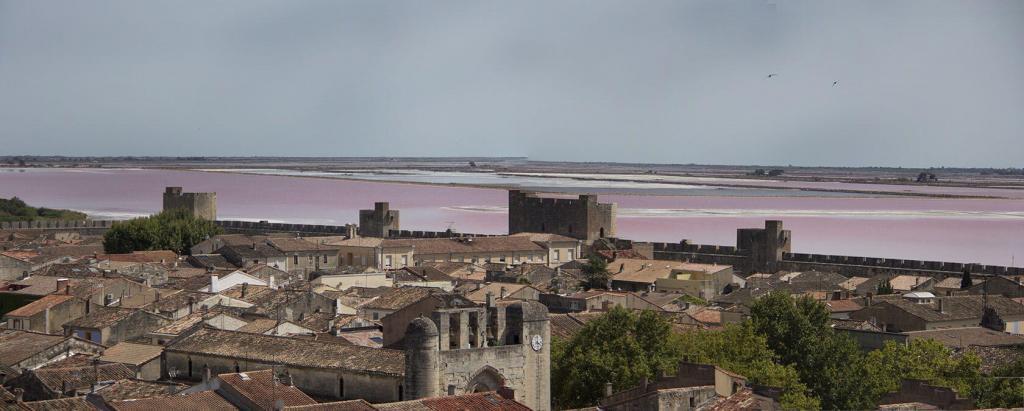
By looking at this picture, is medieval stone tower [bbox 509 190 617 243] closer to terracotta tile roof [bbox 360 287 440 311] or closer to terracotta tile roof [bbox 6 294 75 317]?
terracotta tile roof [bbox 360 287 440 311]

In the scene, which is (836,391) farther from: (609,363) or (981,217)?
(981,217)

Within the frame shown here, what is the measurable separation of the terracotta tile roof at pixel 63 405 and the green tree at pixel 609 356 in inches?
273

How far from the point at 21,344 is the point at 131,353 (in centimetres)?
298

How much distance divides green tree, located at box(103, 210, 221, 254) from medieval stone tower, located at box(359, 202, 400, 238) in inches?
305

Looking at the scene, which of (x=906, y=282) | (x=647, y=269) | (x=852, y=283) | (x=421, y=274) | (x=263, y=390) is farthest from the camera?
(x=647, y=269)

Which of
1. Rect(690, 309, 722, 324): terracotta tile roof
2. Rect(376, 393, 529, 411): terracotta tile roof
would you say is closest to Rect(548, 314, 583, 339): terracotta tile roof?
Rect(690, 309, 722, 324): terracotta tile roof

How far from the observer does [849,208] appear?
123 meters

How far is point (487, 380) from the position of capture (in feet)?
77.5

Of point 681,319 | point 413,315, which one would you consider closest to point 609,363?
point 413,315

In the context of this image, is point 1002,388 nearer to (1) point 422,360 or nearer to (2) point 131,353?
(1) point 422,360

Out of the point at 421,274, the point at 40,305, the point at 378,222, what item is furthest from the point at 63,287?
the point at 378,222

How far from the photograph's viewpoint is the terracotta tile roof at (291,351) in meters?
24.1

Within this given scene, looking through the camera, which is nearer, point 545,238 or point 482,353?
point 482,353

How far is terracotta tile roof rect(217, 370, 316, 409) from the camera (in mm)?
22453
